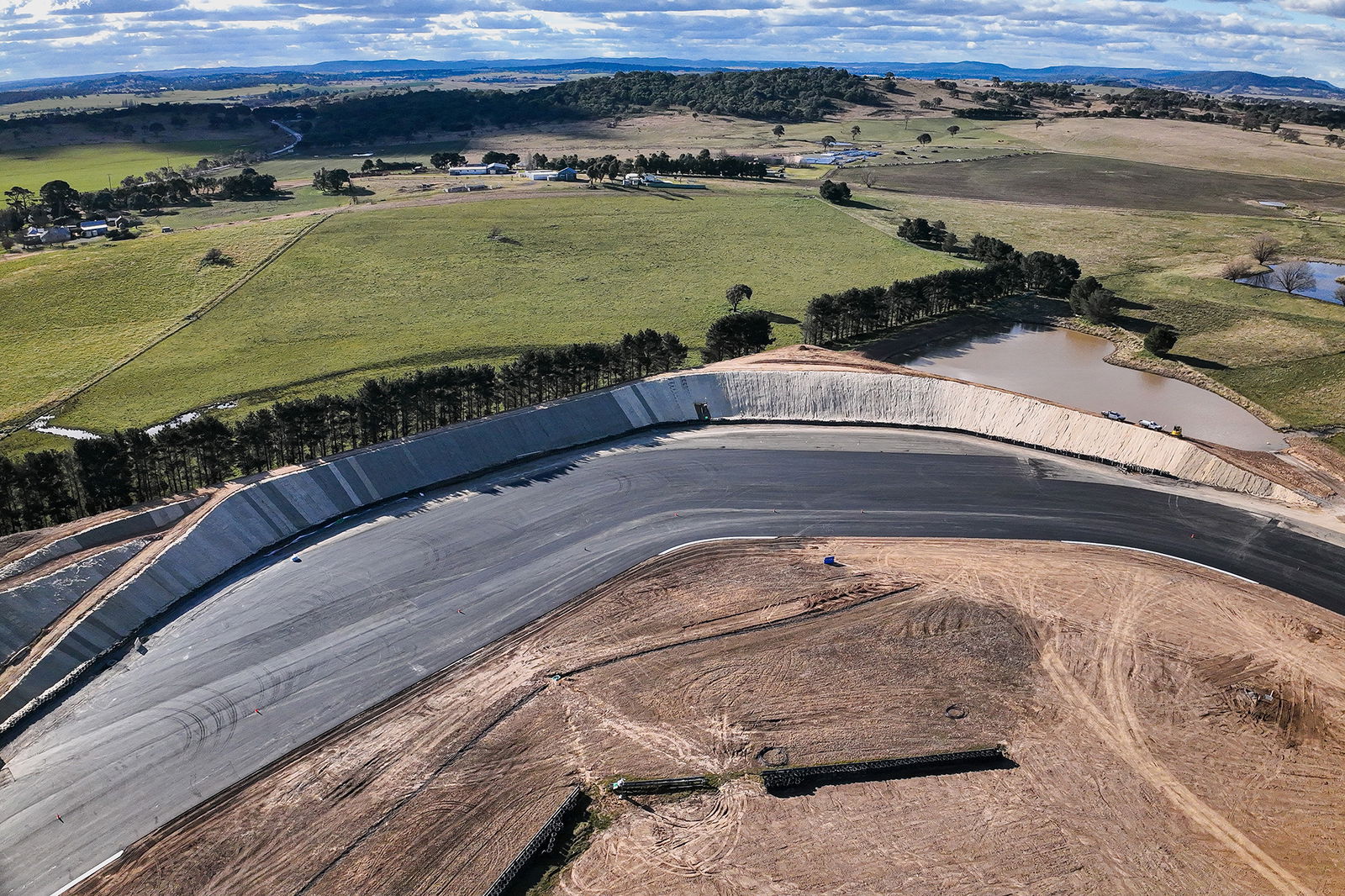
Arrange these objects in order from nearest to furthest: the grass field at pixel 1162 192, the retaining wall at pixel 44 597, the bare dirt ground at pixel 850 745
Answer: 1. the bare dirt ground at pixel 850 745
2. the retaining wall at pixel 44 597
3. the grass field at pixel 1162 192

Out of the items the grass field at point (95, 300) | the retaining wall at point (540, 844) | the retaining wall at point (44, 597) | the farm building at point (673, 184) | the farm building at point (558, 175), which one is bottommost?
the retaining wall at point (540, 844)

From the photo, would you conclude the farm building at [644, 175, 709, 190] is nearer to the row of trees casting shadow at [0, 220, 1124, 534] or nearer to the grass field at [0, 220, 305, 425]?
the grass field at [0, 220, 305, 425]

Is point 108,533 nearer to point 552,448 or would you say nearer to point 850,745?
point 552,448

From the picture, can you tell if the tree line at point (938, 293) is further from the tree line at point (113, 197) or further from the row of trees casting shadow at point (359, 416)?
the tree line at point (113, 197)

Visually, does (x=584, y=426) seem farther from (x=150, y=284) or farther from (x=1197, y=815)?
(x=150, y=284)

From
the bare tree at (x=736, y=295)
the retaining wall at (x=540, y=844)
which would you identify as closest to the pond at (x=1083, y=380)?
the bare tree at (x=736, y=295)

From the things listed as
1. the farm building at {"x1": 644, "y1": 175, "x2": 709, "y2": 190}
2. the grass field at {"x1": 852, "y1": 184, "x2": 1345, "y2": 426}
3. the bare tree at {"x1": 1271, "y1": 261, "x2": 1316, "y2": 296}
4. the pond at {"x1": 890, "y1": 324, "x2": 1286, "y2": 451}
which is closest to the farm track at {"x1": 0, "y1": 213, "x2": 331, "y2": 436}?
the farm building at {"x1": 644, "y1": 175, "x2": 709, "y2": 190}
